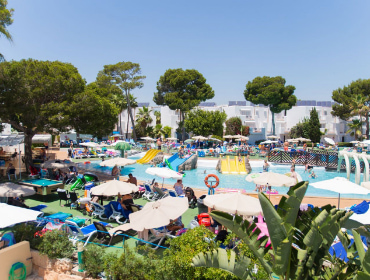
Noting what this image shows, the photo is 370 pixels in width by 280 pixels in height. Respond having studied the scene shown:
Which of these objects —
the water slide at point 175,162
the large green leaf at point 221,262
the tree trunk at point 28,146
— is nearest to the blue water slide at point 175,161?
the water slide at point 175,162

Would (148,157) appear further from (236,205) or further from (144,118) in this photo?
(144,118)

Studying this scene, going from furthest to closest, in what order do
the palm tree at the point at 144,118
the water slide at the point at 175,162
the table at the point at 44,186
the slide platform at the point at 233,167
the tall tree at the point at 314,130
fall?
the palm tree at the point at 144,118
the tall tree at the point at 314,130
the water slide at the point at 175,162
the slide platform at the point at 233,167
the table at the point at 44,186

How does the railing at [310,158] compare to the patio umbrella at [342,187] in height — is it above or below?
below

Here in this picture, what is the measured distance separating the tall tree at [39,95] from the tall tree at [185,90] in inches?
1051

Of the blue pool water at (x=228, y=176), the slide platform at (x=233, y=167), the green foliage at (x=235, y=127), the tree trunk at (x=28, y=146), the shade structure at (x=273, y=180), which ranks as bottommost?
the blue pool water at (x=228, y=176)

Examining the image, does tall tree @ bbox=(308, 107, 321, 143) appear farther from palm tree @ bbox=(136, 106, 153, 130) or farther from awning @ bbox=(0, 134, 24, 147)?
awning @ bbox=(0, 134, 24, 147)

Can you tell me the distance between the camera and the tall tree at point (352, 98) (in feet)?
148

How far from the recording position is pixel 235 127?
50.2 m

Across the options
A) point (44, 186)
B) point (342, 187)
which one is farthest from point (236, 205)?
point (44, 186)

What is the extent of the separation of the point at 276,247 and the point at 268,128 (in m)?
56.0

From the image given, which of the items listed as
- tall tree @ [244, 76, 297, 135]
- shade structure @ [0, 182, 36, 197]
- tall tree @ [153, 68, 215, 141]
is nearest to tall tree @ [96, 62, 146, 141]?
tall tree @ [153, 68, 215, 141]

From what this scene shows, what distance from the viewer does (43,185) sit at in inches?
468

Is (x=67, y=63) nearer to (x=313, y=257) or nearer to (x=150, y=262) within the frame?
(x=150, y=262)

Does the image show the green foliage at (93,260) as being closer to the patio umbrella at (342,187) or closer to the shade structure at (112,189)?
the shade structure at (112,189)
